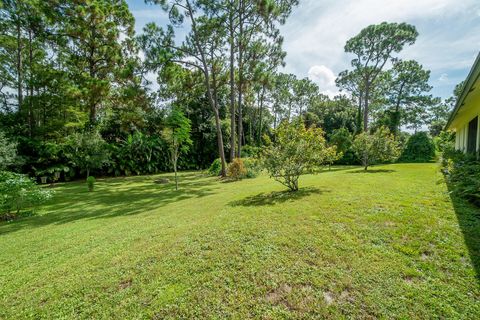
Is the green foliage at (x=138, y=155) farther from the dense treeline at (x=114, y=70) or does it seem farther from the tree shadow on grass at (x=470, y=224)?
the tree shadow on grass at (x=470, y=224)

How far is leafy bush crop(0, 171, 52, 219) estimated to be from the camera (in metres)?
6.38

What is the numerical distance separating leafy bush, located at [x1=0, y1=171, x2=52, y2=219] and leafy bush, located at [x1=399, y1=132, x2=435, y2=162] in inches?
968

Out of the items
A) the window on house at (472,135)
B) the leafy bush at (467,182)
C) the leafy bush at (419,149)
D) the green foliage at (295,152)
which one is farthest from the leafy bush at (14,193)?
the leafy bush at (419,149)

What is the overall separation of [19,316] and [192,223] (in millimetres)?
2747

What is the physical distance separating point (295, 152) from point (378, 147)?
27.6ft

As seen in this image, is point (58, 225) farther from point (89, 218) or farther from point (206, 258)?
point (206, 258)

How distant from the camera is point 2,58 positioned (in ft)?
55.4

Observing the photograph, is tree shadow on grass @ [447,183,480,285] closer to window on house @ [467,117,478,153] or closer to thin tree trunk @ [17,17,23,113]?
window on house @ [467,117,478,153]

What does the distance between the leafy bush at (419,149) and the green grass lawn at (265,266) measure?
1758 cm

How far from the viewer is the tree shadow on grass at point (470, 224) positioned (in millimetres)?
2705

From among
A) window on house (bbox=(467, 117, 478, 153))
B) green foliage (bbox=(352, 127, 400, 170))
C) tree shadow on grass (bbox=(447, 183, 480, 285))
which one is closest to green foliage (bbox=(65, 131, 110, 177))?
green foliage (bbox=(352, 127, 400, 170))

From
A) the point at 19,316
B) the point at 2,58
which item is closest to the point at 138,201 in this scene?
the point at 19,316

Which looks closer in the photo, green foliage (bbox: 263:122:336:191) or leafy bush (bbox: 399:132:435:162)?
green foliage (bbox: 263:122:336:191)

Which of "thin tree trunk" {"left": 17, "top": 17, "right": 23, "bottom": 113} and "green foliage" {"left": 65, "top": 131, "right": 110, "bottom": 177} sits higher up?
"thin tree trunk" {"left": 17, "top": 17, "right": 23, "bottom": 113}
